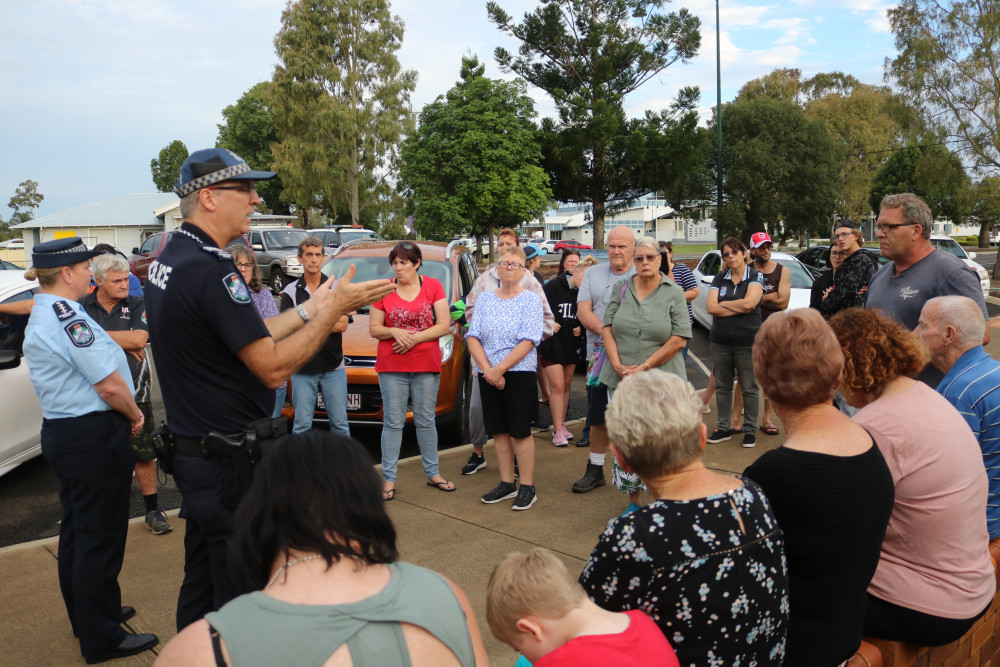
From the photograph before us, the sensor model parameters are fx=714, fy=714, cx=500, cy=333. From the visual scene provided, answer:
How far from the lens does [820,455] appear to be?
2.19 m

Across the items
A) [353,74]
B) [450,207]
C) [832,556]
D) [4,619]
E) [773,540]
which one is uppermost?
[353,74]

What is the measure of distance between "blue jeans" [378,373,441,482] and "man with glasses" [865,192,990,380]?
3117 mm

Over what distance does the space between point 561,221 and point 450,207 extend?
87761 millimetres

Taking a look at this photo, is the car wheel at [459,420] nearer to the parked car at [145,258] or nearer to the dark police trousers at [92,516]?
the dark police trousers at [92,516]

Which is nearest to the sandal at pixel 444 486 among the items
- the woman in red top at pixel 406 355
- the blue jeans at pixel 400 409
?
the woman in red top at pixel 406 355

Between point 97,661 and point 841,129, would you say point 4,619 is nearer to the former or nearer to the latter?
point 97,661

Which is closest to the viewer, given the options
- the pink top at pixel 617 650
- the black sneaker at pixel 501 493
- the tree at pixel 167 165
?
the pink top at pixel 617 650

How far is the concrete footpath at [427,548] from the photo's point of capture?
352 centimetres

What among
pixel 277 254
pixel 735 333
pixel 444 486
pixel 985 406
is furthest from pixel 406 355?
pixel 277 254

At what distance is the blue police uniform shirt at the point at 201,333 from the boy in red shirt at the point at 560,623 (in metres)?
1.16

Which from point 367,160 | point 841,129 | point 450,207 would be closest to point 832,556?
point 450,207

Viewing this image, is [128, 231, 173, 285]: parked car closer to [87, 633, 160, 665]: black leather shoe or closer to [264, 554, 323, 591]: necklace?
[87, 633, 160, 665]: black leather shoe

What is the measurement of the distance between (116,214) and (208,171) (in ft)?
194

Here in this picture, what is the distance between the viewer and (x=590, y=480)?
17.7 ft
